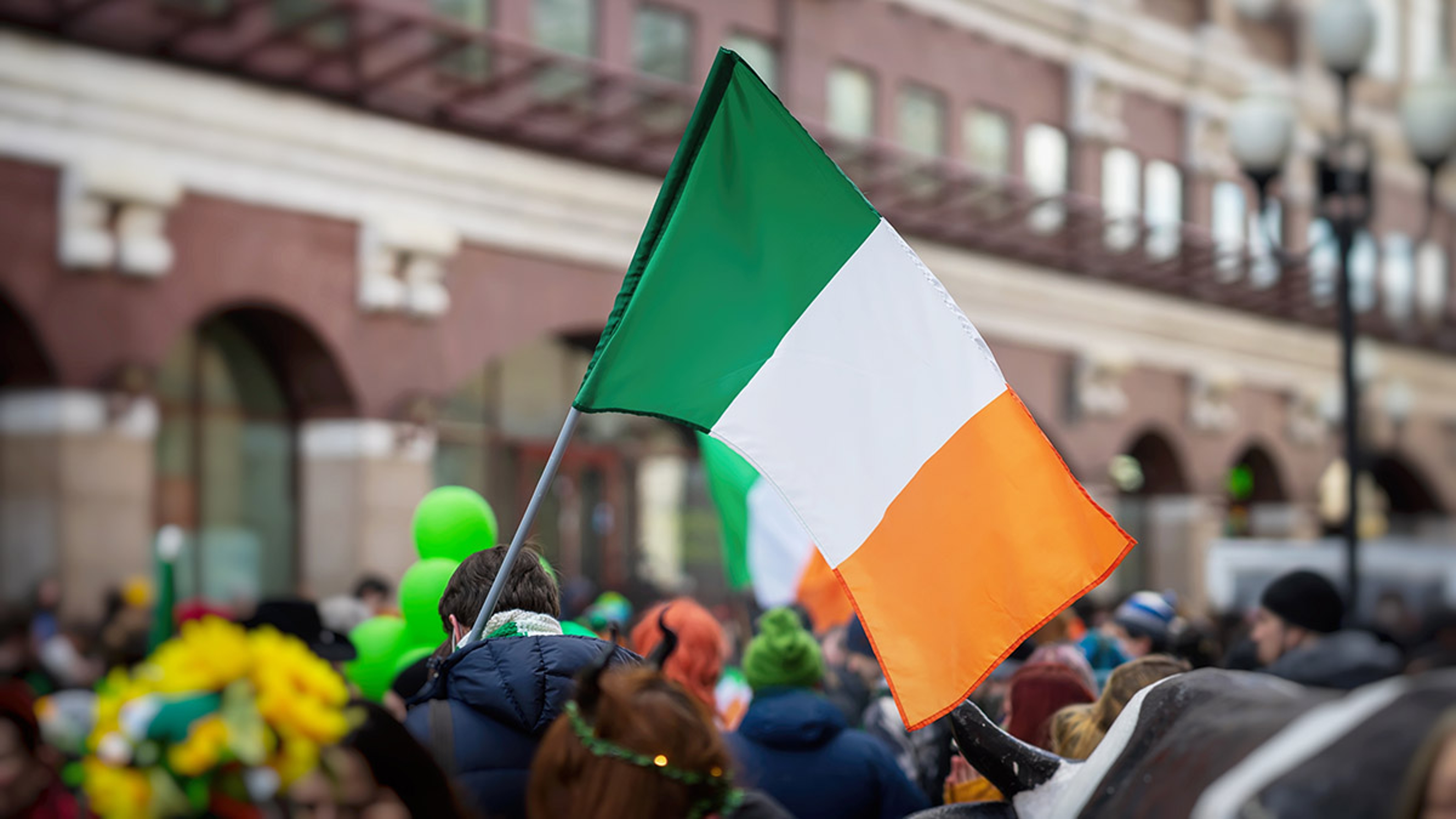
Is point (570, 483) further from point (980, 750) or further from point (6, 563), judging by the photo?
point (980, 750)

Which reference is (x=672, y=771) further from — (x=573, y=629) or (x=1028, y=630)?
(x=573, y=629)

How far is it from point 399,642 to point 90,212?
28.8ft

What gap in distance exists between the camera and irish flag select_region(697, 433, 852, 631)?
9.00 metres

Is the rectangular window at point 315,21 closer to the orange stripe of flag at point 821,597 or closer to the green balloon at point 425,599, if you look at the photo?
the orange stripe of flag at point 821,597

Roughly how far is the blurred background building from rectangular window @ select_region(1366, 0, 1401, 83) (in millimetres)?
Answer: 3701

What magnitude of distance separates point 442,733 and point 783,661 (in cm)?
176

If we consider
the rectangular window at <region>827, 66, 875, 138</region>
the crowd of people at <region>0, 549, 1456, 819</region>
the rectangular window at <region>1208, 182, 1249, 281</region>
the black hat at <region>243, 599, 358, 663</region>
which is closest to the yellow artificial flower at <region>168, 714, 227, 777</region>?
the crowd of people at <region>0, 549, 1456, 819</region>

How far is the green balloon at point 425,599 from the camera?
5.37 meters

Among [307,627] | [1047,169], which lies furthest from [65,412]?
[1047,169]

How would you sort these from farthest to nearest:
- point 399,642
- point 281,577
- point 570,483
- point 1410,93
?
point 570,483 → point 281,577 → point 1410,93 → point 399,642

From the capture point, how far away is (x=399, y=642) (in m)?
5.93

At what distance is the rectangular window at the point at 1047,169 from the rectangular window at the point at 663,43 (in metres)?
6.36

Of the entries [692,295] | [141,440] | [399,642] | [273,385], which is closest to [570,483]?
Result: [273,385]

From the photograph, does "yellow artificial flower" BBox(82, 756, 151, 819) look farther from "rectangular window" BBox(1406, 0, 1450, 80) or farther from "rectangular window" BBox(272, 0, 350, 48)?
"rectangular window" BBox(1406, 0, 1450, 80)
